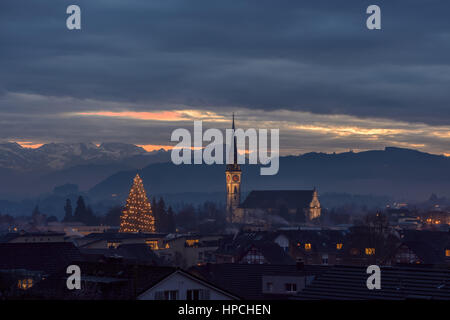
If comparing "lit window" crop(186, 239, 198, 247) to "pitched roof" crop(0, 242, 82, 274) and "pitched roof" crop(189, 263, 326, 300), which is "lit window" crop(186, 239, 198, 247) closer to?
"pitched roof" crop(0, 242, 82, 274)

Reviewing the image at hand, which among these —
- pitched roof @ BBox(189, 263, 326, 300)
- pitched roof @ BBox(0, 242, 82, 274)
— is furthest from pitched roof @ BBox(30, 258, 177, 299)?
pitched roof @ BBox(189, 263, 326, 300)

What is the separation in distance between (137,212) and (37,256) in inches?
3942

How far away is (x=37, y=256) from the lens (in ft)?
223

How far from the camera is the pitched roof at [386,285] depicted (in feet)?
129

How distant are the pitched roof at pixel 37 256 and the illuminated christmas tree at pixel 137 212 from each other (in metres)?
91.2

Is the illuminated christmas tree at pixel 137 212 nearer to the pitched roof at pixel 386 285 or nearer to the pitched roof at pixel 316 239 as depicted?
the pitched roof at pixel 316 239

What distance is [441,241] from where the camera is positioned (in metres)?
121

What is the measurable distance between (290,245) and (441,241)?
25066 millimetres

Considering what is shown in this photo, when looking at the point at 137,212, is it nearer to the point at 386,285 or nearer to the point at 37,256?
the point at 37,256

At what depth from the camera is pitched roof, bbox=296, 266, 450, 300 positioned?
3922 cm

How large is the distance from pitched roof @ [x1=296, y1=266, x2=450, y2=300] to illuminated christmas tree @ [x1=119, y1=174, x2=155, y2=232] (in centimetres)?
12015

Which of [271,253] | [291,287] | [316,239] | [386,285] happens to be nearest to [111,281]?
[386,285]

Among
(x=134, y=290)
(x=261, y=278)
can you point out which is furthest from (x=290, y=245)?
(x=134, y=290)
